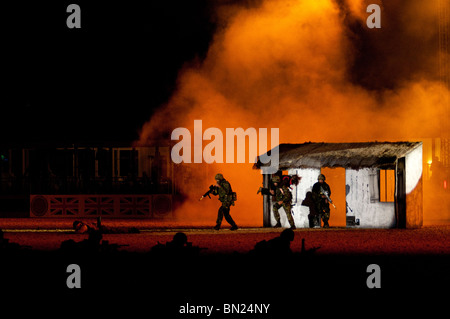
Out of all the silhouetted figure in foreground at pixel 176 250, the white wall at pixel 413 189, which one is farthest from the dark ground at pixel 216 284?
the white wall at pixel 413 189

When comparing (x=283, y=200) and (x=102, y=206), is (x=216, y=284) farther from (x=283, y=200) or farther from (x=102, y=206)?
(x=102, y=206)

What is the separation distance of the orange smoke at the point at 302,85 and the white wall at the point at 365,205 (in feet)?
34.8


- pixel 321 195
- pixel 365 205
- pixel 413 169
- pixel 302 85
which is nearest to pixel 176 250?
pixel 321 195

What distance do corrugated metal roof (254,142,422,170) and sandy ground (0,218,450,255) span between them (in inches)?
77.8

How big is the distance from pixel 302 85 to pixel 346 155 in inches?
478

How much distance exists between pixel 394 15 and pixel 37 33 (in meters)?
18.4

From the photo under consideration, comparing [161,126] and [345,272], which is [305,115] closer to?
[161,126]

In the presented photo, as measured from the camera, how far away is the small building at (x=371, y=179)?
22.9 metres

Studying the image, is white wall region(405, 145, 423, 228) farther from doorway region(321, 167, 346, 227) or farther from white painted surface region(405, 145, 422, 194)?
doorway region(321, 167, 346, 227)

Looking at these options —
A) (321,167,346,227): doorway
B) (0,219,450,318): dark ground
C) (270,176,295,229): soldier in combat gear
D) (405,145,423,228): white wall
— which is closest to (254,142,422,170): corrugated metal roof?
(405,145,423,228): white wall

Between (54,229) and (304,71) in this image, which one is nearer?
(54,229)

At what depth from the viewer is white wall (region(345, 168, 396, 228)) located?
2322cm

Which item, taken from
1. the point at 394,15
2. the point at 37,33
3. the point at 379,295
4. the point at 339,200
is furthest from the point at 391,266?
the point at 37,33

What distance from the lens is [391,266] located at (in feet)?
44.1
